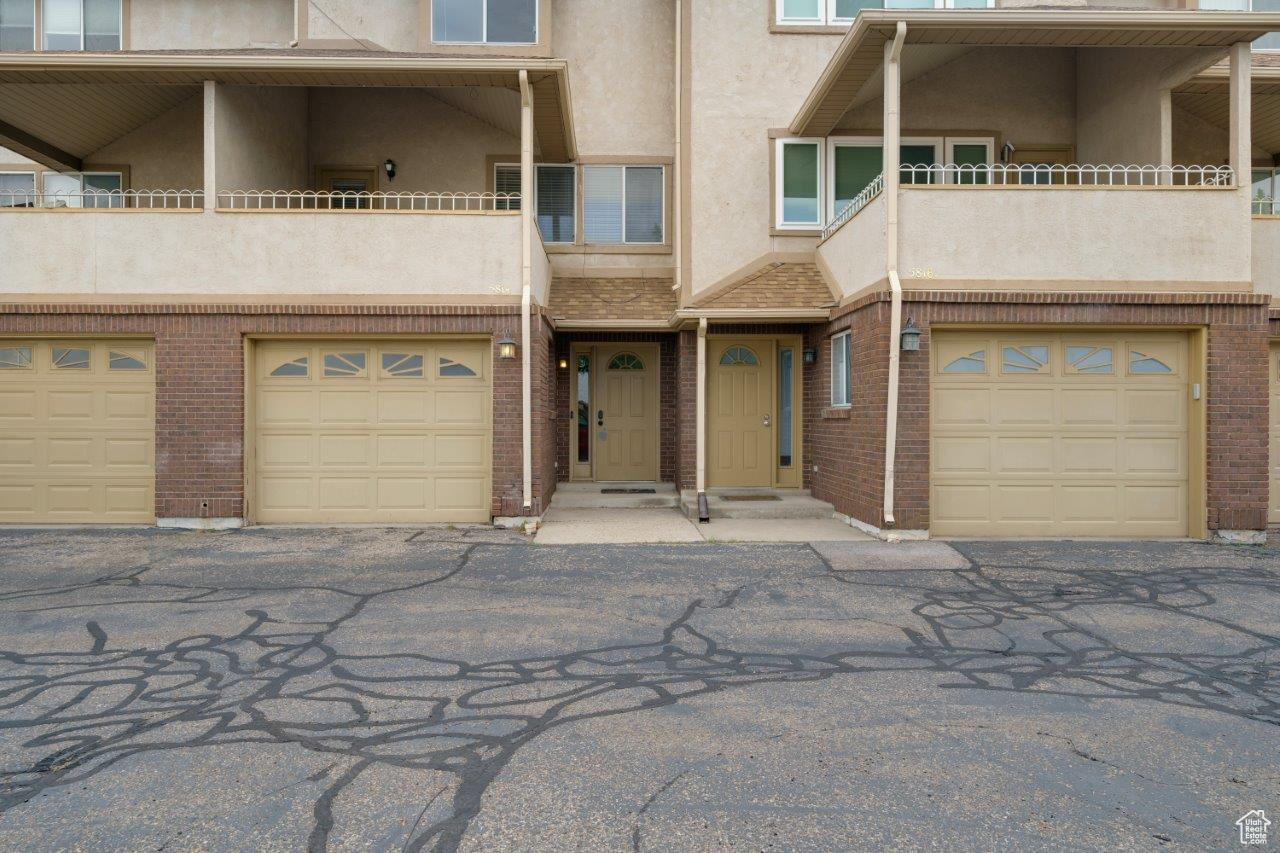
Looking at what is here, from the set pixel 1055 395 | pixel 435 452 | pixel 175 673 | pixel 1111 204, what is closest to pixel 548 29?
pixel 435 452

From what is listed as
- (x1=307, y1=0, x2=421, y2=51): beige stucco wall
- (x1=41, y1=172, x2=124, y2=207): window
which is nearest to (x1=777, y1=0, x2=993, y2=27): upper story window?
(x1=307, y1=0, x2=421, y2=51): beige stucco wall

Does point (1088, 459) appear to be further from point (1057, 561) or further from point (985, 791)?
point (985, 791)

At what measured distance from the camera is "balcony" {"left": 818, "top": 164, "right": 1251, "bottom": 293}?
336 inches

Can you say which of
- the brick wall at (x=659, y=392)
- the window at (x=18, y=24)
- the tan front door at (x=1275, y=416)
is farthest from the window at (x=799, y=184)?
the window at (x=18, y=24)

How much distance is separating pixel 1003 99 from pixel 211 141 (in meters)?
11.3

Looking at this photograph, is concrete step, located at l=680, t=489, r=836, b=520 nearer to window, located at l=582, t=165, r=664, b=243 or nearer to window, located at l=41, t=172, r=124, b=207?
window, located at l=582, t=165, r=664, b=243

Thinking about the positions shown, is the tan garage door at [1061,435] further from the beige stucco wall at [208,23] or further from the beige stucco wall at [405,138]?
the beige stucco wall at [208,23]

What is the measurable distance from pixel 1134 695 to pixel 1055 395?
5.46m

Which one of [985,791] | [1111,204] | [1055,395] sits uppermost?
[1111,204]

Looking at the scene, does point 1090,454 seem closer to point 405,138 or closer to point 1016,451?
point 1016,451

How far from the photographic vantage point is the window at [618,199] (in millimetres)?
12742

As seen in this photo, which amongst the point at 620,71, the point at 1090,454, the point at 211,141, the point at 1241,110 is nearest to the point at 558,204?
the point at 620,71

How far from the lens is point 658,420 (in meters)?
12.9

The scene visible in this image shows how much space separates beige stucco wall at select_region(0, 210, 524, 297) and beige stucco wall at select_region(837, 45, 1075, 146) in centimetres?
682
